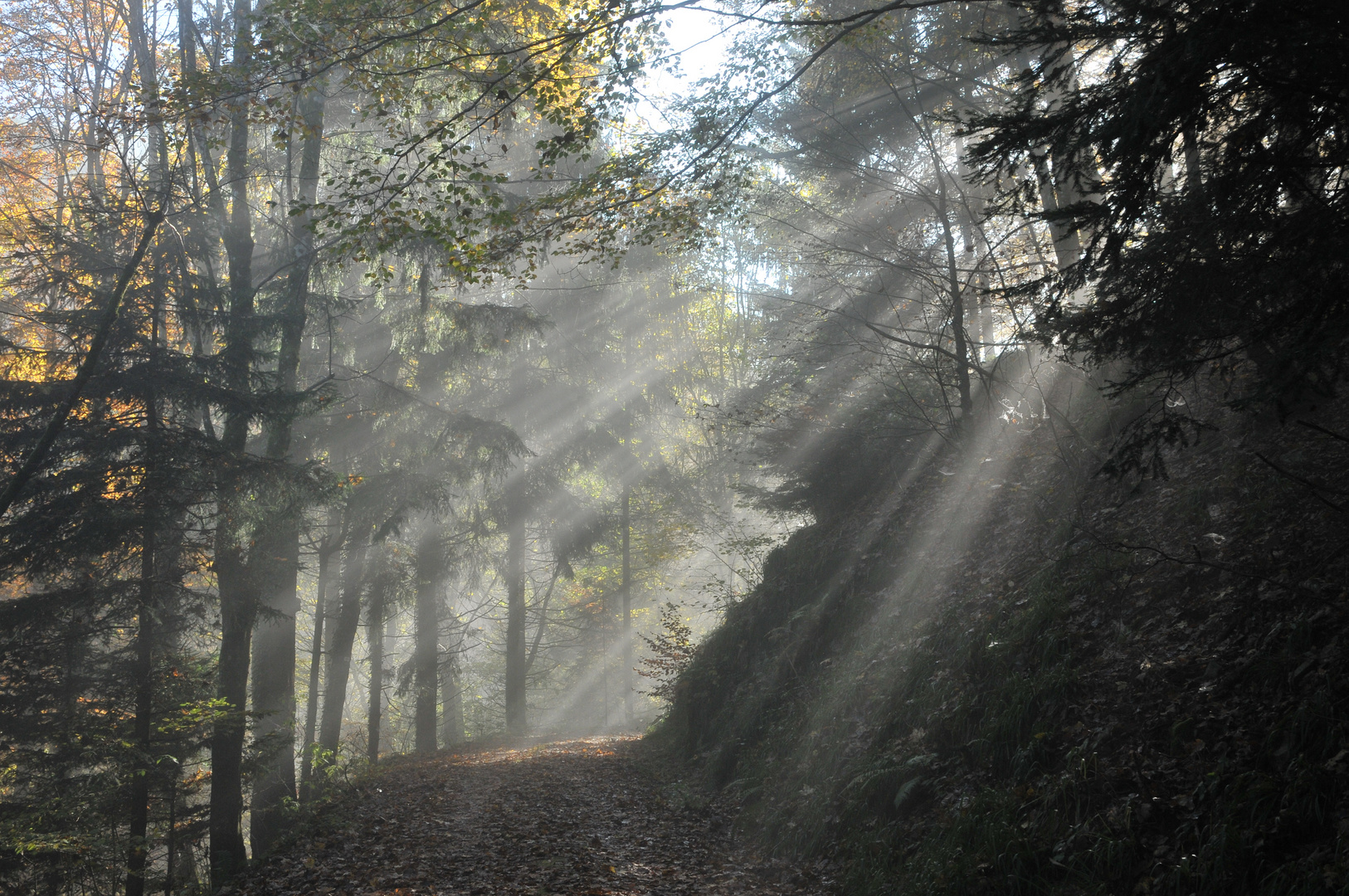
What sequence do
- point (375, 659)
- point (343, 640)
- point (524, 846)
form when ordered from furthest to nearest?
point (375, 659) → point (343, 640) → point (524, 846)

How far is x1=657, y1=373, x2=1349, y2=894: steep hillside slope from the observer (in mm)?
3943

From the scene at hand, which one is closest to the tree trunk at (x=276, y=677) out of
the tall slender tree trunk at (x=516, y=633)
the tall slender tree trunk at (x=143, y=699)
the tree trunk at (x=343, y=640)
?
the tall slender tree trunk at (x=143, y=699)

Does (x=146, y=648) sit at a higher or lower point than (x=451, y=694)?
higher

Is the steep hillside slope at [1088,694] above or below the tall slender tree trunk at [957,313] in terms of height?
below

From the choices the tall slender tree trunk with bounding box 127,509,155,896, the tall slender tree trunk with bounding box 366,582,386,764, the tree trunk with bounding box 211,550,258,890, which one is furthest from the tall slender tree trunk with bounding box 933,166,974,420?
the tall slender tree trunk with bounding box 366,582,386,764

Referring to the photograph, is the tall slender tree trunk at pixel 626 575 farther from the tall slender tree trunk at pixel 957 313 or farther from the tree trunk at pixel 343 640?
the tall slender tree trunk at pixel 957 313

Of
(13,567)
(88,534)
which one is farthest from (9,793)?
(88,534)

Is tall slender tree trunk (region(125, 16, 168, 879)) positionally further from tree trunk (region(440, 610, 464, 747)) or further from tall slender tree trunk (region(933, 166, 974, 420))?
tree trunk (region(440, 610, 464, 747))

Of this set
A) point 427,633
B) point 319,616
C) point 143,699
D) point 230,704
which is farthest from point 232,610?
point 427,633

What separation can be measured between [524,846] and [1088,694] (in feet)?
18.0

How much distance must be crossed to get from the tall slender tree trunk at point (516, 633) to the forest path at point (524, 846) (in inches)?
368

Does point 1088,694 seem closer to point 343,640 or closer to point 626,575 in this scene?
point 343,640

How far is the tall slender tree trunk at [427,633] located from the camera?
18250mm

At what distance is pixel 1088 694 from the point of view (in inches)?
210
